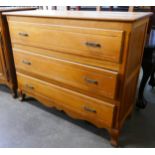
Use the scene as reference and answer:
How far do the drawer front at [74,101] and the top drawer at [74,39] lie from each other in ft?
1.11

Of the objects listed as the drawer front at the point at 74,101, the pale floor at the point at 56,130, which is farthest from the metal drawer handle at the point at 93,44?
the pale floor at the point at 56,130

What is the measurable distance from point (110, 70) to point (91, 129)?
25.1 inches

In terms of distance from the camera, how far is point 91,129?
149 cm

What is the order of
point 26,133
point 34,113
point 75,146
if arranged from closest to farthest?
point 75,146 → point 26,133 → point 34,113

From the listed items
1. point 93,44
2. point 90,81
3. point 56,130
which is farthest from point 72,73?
point 56,130

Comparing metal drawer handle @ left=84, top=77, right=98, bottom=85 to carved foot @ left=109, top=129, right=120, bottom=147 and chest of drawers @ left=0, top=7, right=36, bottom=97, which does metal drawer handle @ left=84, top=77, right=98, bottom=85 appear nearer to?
carved foot @ left=109, top=129, right=120, bottom=147

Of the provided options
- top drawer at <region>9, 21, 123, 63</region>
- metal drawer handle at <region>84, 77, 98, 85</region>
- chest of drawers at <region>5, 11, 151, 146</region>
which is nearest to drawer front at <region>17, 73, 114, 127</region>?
chest of drawers at <region>5, 11, 151, 146</region>

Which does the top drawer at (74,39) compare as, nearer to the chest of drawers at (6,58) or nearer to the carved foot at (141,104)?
the chest of drawers at (6,58)

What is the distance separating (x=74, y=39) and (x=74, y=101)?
50cm

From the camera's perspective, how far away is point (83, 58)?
1.18m

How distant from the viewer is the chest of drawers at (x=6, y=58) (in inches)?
65.1
